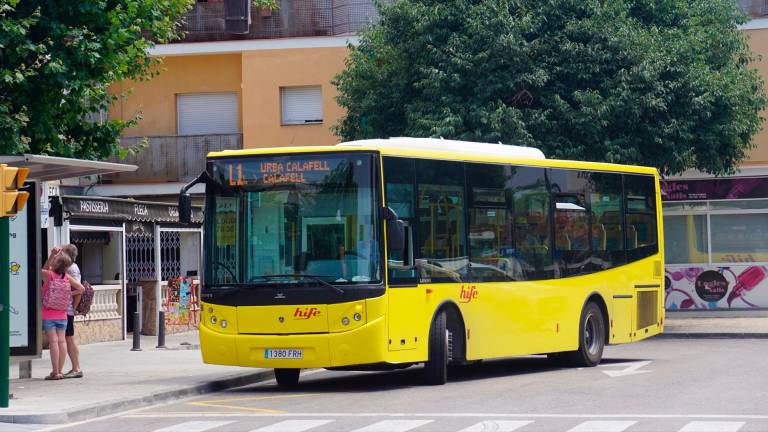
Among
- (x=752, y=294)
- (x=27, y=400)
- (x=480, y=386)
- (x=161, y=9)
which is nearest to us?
(x=27, y=400)

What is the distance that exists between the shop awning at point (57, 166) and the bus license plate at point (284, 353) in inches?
104

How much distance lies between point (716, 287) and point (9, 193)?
25.5 meters

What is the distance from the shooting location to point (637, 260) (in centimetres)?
2128

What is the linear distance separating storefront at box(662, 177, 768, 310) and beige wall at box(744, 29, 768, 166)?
498 mm

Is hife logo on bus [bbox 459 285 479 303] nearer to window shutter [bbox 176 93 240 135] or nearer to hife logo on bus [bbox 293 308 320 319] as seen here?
hife logo on bus [bbox 293 308 320 319]

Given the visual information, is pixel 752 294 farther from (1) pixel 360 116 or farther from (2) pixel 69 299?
(2) pixel 69 299

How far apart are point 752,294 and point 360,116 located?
11.5 m

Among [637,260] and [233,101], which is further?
[233,101]

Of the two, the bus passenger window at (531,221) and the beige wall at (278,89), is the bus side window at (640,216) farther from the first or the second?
the beige wall at (278,89)

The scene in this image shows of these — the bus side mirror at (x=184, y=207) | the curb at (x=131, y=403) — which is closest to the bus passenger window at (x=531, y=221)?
the curb at (x=131, y=403)

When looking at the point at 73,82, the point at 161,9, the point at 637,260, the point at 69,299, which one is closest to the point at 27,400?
the point at 69,299

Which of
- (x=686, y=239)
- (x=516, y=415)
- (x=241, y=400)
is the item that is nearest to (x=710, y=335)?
(x=686, y=239)

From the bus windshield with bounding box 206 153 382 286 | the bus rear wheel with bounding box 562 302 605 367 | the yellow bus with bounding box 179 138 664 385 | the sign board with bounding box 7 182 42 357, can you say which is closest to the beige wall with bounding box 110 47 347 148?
the bus rear wheel with bounding box 562 302 605 367

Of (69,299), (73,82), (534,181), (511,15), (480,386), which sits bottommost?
(480,386)
